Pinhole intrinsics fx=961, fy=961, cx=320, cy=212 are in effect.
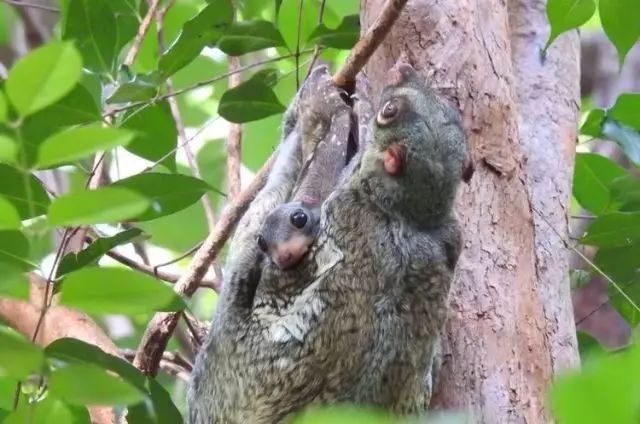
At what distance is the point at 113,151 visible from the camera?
2963mm

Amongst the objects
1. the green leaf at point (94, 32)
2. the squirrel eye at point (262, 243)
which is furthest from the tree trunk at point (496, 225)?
the green leaf at point (94, 32)

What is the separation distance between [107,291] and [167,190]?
3.76 feet

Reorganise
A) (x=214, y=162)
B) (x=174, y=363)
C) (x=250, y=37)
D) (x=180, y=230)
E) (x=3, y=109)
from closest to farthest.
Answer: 1. (x=3, y=109)
2. (x=250, y=37)
3. (x=174, y=363)
4. (x=180, y=230)
5. (x=214, y=162)

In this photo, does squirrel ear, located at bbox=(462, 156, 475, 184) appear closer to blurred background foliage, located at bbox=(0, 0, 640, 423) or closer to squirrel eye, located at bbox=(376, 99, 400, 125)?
squirrel eye, located at bbox=(376, 99, 400, 125)

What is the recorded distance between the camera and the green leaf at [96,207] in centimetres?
102

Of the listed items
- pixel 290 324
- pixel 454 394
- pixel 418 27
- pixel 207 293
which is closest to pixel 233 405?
pixel 290 324

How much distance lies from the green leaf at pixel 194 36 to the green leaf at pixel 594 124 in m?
1.12

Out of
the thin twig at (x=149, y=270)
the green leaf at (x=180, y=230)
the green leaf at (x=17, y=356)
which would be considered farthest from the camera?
the green leaf at (x=180, y=230)

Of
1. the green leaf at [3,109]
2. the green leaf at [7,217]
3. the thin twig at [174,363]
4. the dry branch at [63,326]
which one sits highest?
the green leaf at [3,109]

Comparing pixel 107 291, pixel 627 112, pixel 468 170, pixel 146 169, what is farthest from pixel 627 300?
pixel 107 291

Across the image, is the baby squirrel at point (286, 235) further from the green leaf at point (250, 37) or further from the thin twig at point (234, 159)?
the thin twig at point (234, 159)

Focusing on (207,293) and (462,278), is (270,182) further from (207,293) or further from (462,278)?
(207,293)

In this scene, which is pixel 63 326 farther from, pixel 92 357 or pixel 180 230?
pixel 92 357

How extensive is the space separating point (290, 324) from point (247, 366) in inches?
5.9
